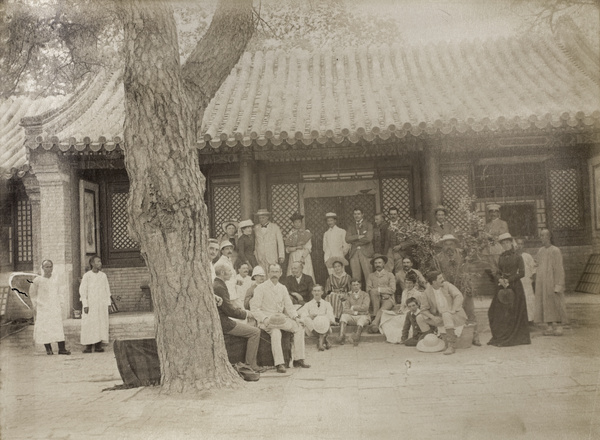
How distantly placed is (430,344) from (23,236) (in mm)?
5400

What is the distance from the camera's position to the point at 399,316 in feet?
24.6

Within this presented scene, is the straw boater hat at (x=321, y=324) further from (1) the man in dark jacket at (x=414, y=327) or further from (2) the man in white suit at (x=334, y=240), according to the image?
(2) the man in white suit at (x=334, y=240)

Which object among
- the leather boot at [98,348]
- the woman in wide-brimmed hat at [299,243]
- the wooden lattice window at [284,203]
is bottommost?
Result: the leather boot at [98,348]

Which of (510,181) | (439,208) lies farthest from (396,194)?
(510,181)

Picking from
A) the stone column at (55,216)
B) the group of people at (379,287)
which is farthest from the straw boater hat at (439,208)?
the stone column at (55,216)

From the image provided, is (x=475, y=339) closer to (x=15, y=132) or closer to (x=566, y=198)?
(x=566, y=198)

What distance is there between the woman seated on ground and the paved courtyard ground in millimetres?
794

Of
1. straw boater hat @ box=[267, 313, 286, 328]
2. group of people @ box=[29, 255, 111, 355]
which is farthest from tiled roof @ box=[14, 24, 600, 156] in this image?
straw boater hat @ box=[267, 313, 286, 328]

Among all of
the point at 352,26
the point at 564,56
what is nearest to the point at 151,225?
the point at 352,26

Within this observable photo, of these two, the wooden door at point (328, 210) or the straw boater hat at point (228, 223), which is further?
the wooden door at point (328, 210)

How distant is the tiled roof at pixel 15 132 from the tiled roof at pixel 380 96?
Result: 2.14 ft

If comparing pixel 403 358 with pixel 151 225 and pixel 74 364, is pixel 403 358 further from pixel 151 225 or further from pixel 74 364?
pixel 74 364

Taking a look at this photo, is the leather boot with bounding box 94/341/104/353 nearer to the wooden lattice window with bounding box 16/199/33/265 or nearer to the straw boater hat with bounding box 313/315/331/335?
the wooden lattice window with bounding box 16/199/33/265

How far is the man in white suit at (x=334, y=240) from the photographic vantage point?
28.3ft
